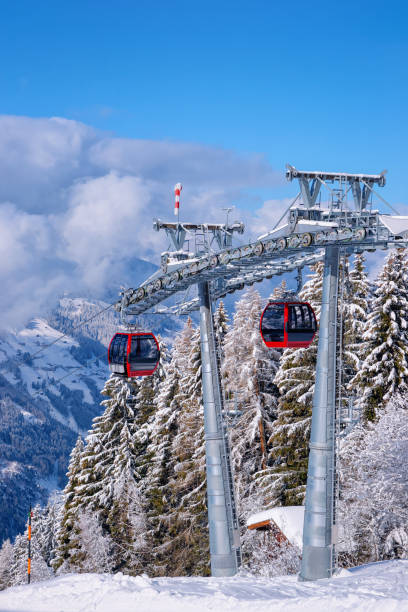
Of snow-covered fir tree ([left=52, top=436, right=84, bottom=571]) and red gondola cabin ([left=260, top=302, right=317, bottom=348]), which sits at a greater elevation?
red gondola cabin ([left=260, top=302, right=317, bottom=348])

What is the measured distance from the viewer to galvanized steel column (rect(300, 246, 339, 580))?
58.2 ft

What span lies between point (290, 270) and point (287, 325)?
2450mm

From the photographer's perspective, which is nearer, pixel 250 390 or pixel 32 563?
pixel 250 390

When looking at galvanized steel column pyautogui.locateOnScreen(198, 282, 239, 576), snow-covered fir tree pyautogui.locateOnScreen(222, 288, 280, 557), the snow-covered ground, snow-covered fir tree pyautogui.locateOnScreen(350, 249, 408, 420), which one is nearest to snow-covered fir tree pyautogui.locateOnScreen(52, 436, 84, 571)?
snow-covered fir tree pyautogui.locateOnScreen(222, 288, 280, 557)

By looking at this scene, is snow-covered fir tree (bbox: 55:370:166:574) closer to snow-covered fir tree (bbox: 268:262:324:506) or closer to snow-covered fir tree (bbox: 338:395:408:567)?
snow-covered fir tree (bbox: 268:262:324:506)

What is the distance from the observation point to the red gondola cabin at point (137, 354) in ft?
73.9

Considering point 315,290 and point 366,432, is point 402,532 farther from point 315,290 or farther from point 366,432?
point 315,290

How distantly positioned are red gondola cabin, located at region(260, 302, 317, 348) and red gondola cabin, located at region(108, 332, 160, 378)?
4.20 metres

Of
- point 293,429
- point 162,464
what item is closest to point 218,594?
point 293,429

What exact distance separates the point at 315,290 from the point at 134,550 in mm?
17717

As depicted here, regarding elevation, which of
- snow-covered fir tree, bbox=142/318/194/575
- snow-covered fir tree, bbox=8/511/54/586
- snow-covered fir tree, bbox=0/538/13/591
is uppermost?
snow-covered fir tree, bbox=142/318/194/575

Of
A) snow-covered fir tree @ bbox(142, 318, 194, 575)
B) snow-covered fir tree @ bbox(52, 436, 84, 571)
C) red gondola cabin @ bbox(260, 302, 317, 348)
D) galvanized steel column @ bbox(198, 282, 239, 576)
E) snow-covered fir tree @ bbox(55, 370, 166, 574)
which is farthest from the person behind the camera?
snow-covered fir tree @ bbox(52, 436, 84, 571)

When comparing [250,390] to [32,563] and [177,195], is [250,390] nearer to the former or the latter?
[177,195]

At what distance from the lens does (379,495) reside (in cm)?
2592
